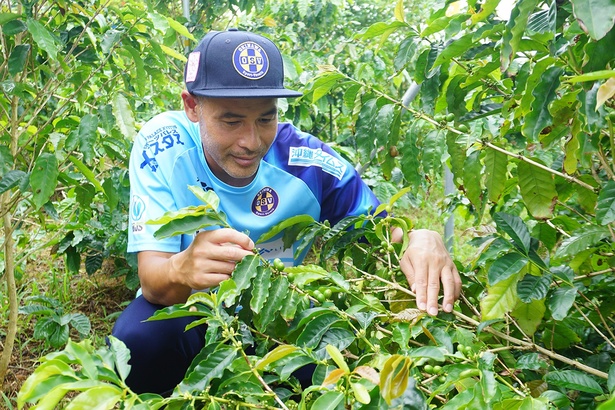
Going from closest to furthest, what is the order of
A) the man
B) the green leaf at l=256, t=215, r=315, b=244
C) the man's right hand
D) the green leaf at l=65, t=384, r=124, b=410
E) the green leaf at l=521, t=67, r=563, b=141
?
the green leaf at l=65, t=384, r=124, b=410 < the green leaf at l=521, t=67, r=563, b=141 < the man's right hand < the green leaf at l=256, t=215, r=315, b=244 < the man

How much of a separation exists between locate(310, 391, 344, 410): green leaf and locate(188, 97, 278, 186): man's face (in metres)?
1.08

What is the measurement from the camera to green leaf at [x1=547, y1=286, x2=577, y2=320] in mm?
1124

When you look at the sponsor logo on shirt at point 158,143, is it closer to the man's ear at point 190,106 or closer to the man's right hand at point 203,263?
the man's ear at point 190,106

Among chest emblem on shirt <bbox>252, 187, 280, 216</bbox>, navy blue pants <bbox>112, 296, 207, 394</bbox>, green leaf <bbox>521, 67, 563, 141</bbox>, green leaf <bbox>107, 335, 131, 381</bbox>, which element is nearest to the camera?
green leaf <bbox>107, 335, 131, 381</bbox>

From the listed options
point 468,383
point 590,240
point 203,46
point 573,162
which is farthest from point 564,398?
point 203,46

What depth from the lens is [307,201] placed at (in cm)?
216

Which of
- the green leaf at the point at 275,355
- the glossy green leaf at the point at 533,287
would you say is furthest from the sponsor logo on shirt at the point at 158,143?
the glossy green leaf at the point at 533,287

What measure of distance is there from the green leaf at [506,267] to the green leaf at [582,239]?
Result: 0.36ft

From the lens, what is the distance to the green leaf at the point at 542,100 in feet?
3.62

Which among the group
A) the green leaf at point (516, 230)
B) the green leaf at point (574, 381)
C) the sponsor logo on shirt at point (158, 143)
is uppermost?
the sponsor logo on shirt at point (158, 143)

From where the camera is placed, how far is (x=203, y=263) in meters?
1.42

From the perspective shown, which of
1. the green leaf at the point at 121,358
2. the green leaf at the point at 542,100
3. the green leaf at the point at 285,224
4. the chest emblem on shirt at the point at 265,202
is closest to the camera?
the green leaf at the point at 121,358

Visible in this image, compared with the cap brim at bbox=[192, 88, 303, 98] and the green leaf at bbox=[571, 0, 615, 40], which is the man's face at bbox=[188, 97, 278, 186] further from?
the green leaf at bbox=[571, 0, 615, 40]

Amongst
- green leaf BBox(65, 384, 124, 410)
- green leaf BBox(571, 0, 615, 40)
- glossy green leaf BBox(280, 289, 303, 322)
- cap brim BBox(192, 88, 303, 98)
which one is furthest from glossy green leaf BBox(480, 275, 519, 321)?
cap brim BBox(192, 88, 303, 98)
